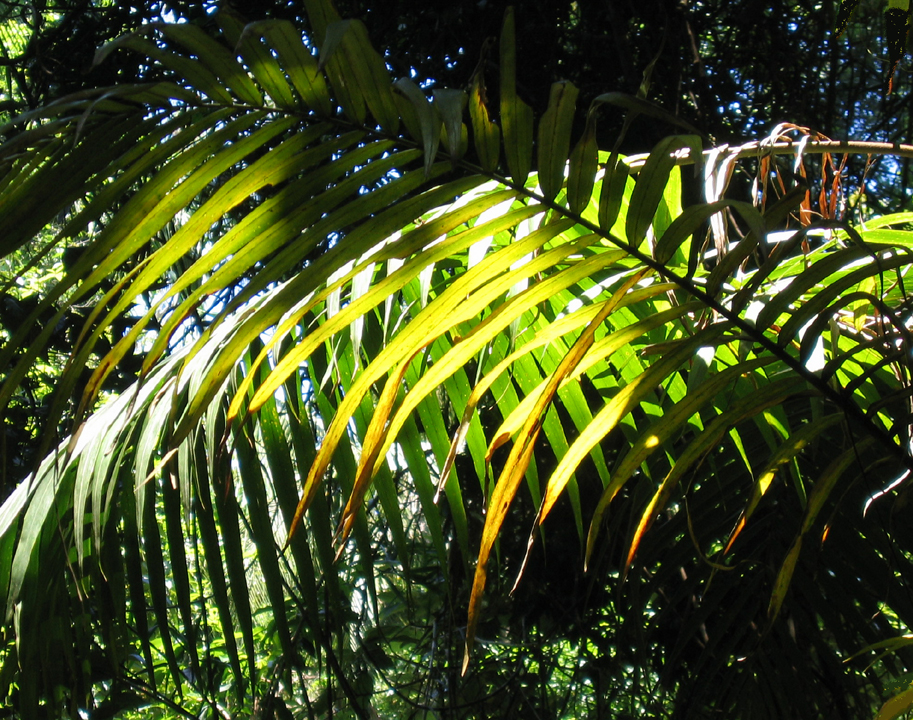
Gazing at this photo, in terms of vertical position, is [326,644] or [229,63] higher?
[229,63]

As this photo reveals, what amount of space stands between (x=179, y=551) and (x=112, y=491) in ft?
0.27

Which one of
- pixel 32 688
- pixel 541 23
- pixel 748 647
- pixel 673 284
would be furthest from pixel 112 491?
pixel 541 23

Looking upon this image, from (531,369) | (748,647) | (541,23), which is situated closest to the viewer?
(531,369)

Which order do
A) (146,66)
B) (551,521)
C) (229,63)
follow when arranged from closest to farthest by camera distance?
(229,63) → (551,521) → (146,66)

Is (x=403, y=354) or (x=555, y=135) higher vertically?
(x=555, y=135)

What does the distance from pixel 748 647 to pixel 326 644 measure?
63 centimetres

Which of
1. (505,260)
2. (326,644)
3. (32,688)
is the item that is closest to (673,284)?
(505,260)

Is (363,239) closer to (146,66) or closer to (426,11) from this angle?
(426,11)

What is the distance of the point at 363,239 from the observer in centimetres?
50

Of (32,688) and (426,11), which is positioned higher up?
(426,11)

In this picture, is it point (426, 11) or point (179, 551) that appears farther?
point (426, 11)

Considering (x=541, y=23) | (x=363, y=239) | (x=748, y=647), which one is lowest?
(x=748, y=647)

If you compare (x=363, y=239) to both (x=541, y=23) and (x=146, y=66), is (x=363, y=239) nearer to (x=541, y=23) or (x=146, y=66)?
(x=541, y=23)

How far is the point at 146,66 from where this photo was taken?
6.56 ft
